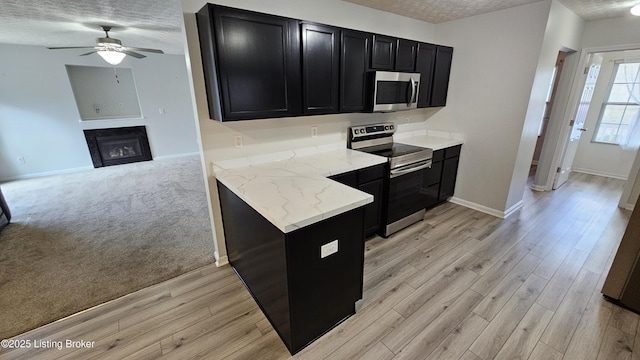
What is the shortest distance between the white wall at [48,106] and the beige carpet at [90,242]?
646 mm

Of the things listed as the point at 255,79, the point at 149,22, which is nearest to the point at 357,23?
the point at 255,79

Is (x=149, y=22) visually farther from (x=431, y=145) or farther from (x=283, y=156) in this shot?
(x=431, y=145)

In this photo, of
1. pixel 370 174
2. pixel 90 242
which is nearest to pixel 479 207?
pixel 370 174

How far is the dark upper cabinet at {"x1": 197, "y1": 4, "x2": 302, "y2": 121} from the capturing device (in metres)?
1.81

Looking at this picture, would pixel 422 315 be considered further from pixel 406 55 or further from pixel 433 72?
pixel 433 72

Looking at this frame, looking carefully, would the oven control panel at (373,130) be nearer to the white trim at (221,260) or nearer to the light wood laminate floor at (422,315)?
the light wood laminate floor at (422,315)

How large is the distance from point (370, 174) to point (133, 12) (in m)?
3.26

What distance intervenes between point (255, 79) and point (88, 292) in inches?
92.9

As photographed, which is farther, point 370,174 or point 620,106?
point 620,106

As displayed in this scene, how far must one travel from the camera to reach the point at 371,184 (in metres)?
2.65

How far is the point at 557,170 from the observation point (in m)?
4.36

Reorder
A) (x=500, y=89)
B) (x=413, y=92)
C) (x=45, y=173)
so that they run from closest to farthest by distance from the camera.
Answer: (x=413, y=92), (x=500, y=89), (x=45, y=173)

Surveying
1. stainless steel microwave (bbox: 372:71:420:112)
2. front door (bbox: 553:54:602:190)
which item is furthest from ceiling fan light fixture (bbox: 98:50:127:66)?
front door (bbox: 553:54:602:190)

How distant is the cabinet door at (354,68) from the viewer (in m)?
2.46
